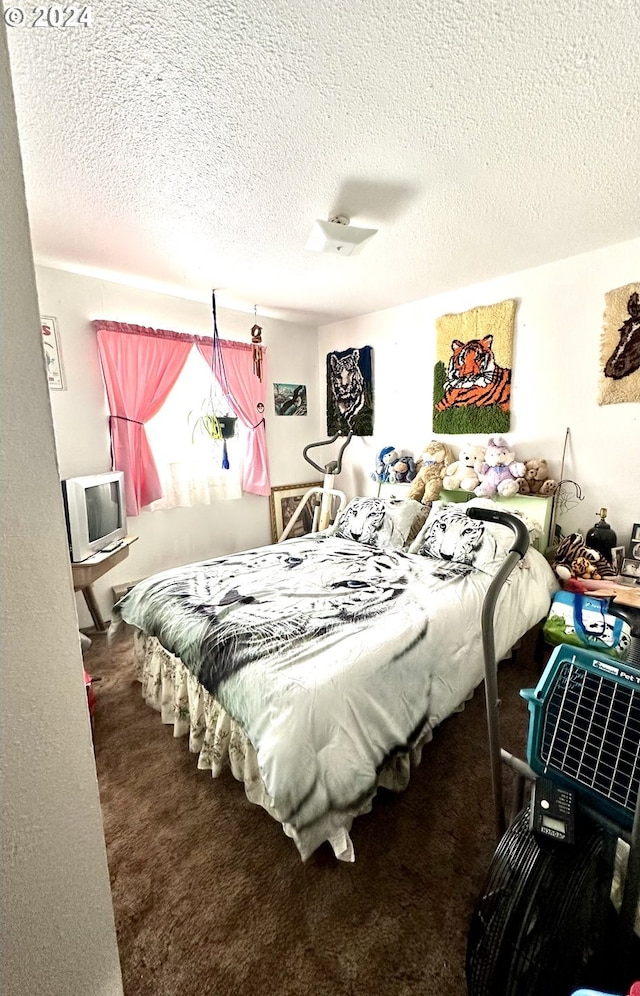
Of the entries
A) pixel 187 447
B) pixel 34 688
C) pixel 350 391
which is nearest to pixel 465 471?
pixel 350 391

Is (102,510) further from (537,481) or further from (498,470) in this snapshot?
(537,481)

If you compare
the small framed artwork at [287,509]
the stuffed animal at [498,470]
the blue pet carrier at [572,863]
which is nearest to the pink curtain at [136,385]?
the small framed artwork at [287,509]

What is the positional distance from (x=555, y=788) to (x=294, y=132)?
2174 millimetres

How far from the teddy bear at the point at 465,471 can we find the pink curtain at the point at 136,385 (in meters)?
2.29

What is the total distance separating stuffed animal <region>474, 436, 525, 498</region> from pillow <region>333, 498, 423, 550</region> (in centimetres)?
50

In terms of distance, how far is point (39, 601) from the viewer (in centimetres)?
59

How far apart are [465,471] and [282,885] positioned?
253 centimetres

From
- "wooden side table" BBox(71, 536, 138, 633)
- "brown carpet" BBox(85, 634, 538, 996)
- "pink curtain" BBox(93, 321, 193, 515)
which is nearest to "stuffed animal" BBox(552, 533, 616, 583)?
"brown carpet" BBox(85, 634, 538, 996)

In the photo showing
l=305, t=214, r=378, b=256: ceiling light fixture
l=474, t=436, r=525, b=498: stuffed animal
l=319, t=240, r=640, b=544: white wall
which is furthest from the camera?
l=474, t=436, r=525, b=498: stuffed animal

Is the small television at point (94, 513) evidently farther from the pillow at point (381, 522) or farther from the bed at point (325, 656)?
the pillow at point (381, 522)

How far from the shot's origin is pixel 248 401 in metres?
3.54

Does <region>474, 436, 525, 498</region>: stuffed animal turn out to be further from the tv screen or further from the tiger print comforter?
the tv screen

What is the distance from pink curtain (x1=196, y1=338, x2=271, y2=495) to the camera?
3.36m

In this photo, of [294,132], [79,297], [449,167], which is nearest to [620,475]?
[449,167]
